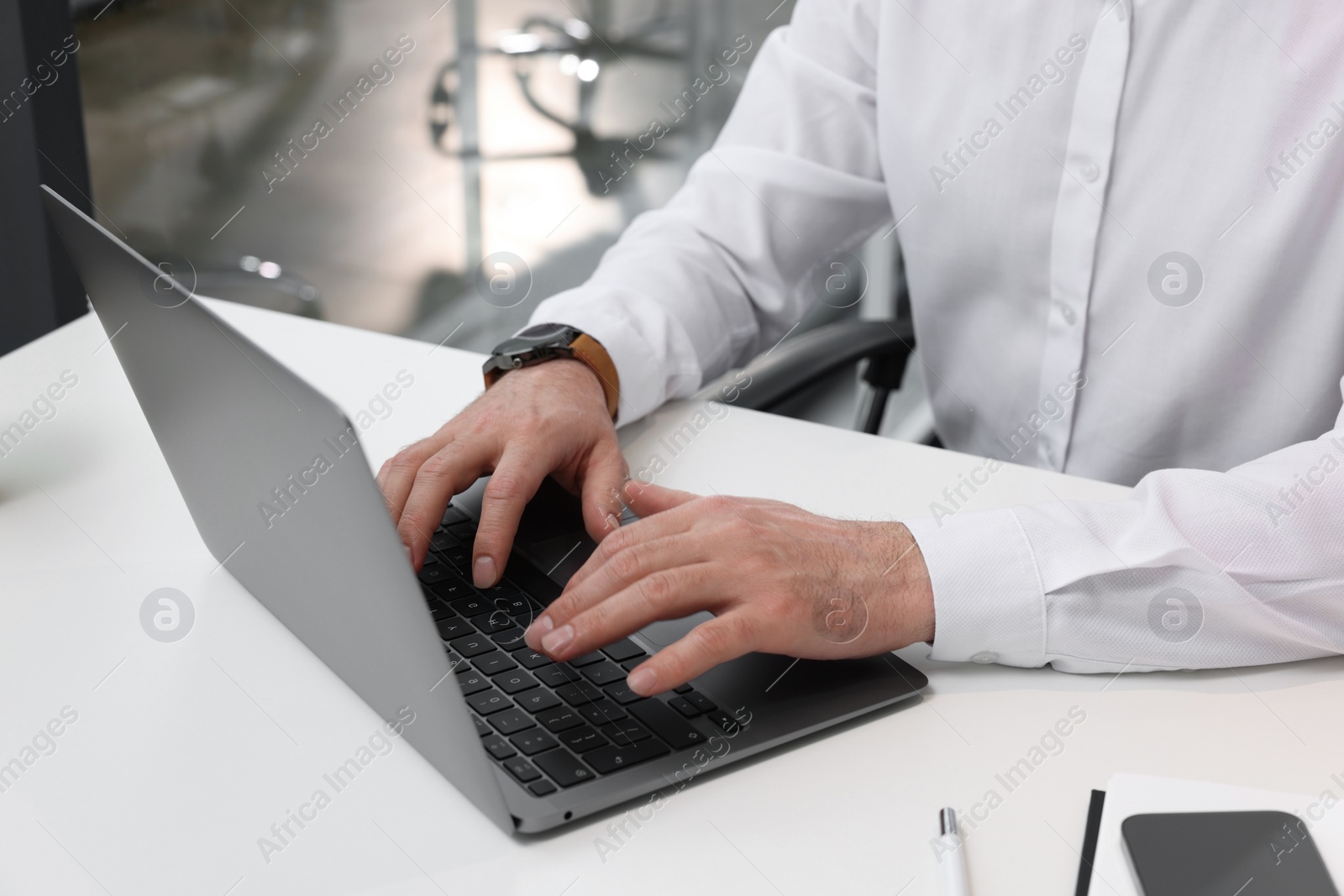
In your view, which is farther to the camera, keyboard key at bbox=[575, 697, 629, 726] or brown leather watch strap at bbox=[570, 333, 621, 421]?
brown leather watch strap at bbox=[570, 333, 621, 421]

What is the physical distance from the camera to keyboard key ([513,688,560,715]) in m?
0.66

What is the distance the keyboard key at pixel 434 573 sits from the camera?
2.61ft

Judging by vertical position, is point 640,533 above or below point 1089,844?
above

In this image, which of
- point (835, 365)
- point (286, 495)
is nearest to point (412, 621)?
point (286, 495)

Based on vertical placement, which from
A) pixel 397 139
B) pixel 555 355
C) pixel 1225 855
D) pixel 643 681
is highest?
pixel 397 139

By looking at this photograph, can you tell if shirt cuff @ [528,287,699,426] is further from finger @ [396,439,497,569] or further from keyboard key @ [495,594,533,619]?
keyboard key @ [495,594,533,619]

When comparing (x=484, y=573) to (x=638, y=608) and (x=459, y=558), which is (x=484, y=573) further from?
(x=638, y=608)

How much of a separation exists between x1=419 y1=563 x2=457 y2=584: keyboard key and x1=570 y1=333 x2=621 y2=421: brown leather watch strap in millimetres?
279

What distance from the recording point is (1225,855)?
1.87 feet

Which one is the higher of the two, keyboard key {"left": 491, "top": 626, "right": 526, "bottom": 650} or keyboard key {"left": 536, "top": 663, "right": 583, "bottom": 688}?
keyboard key {"left": 491, "top": 626, "right": 526, "bottom": 650}

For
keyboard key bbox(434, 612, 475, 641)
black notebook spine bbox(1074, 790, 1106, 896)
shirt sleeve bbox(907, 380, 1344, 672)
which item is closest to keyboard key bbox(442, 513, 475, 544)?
keyboard key bbox(434, 612, 475, 641)

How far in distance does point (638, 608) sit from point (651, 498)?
0.51 ft

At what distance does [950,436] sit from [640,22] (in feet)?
6.72

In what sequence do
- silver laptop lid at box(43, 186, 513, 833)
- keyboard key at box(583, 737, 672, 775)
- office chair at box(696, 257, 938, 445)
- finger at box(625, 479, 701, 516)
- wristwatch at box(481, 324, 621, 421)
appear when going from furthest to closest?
Answer: office chair at box(696, 257, 938, 445) < wristwatch at box(481, 324, 621, 421) < finger at box(625, 479, 701, 516) < keyboard key at box(583, 737, 672, 775) < silver laptop lid at box(43, 186, 513, 833)
